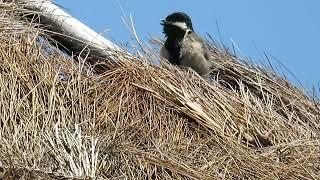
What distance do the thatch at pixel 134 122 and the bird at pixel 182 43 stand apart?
0.63 m

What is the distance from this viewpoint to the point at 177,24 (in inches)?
237

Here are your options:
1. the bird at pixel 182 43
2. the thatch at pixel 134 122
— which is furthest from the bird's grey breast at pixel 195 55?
the thatch at pixel 134 122

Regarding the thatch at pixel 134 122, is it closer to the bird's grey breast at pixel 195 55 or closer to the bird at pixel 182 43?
the bird's grey breast at pixel 195 55

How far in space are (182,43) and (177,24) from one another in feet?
0.43

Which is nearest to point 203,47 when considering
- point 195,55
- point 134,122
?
point 195,55

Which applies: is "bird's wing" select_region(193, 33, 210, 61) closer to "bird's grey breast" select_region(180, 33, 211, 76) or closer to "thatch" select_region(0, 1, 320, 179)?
"bird's grey breast" select_region(180, 33, 211, 76)

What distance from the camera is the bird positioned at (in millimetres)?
5869

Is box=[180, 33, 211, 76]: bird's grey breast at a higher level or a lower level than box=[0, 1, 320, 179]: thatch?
higher

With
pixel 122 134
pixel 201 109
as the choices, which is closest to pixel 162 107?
pixel 201 109

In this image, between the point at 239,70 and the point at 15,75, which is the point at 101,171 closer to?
the point at 15,75

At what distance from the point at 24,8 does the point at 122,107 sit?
3.63 ft

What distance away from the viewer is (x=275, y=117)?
471cm

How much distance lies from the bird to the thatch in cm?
63

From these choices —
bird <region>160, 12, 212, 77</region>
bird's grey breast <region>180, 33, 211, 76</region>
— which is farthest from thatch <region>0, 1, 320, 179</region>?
bird <region>160, 12, 212, 77</region>
